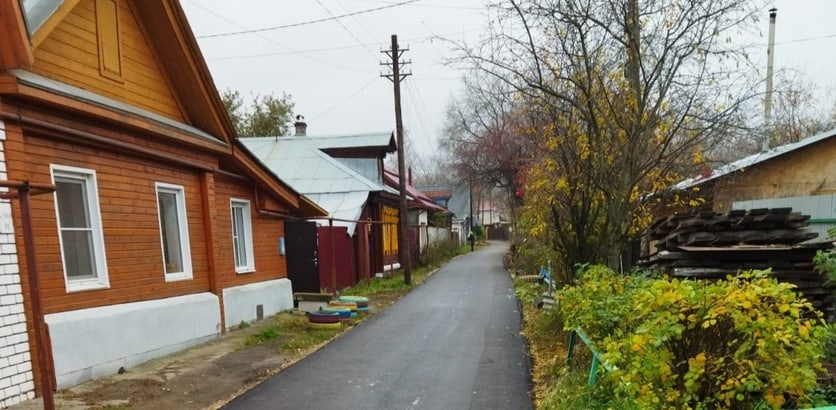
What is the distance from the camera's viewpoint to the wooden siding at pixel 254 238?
866 cm

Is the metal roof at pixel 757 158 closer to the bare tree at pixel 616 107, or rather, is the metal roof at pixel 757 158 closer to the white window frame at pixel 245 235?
the bare tree at pixel 616 107

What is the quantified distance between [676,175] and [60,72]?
29.0 ft

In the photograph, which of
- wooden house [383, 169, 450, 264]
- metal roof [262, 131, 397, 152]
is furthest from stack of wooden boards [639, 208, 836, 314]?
wooden house [383, 169, 450, 264]

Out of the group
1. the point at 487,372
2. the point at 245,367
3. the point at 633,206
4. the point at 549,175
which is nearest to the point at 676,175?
the point at 633,206

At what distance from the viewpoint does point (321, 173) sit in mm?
17703

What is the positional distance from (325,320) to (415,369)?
3.22 metres

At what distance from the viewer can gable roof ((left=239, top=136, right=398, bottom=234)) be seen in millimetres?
16188

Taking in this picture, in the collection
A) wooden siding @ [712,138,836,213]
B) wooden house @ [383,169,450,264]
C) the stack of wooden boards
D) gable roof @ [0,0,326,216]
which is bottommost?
wooden house @ [383,169,450,264]

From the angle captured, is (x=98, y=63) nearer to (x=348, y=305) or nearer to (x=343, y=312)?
(x=343, y=312)

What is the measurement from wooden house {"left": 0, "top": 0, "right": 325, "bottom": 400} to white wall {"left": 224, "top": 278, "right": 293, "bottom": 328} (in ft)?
0.14

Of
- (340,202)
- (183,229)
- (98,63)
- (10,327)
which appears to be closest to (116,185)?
(183,229)

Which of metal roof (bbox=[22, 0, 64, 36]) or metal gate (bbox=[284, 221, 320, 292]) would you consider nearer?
metal roof (bbox=[22, 0, 64, 36])

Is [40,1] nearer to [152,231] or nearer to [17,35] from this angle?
[17,35]

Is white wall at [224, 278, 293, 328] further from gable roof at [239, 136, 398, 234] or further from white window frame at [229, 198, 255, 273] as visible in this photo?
gable roof at [239, 136, 398, 234]
